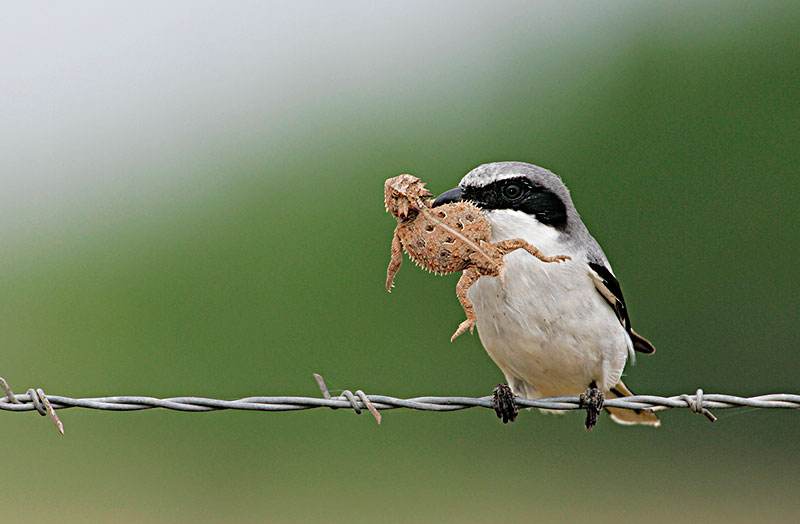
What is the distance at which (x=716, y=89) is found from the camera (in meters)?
13.9

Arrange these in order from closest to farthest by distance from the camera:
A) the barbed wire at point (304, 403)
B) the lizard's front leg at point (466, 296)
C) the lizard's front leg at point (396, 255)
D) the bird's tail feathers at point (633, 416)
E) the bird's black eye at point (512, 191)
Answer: the barbed wire at point (304, 403) < the lizard's front leg at point (466, 296) < the lizard's front leg at point (396, 255) < the bird's black eye at point (512, 191) < the bird's tail feathers at point (633, 416)

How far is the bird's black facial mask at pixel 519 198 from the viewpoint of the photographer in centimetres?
553

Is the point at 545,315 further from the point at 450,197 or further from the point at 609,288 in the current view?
the point at 450,197

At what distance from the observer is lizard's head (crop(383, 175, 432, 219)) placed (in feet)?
15.3

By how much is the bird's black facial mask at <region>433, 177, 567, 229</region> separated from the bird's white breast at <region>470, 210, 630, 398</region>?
40 millimetres

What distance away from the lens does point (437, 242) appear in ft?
15.4

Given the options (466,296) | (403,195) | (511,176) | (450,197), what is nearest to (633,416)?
(511,176)

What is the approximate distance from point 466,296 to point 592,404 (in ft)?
3.18

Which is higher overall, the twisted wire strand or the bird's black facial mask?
the bird's black facial mask

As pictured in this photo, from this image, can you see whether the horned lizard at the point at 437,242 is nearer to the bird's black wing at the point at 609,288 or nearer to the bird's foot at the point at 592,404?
the bird's foot at the point at 592,404

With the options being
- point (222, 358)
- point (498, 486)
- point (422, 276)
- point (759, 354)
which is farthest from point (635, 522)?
point (222, 358)

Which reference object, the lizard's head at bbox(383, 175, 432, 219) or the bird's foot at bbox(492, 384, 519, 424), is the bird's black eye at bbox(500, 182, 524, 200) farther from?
the lizard's head at bbox(383, 175, 432, 219)

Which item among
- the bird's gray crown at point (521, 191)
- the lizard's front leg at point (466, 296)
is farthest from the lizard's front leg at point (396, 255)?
the bird's gray crown at point (521, 191)

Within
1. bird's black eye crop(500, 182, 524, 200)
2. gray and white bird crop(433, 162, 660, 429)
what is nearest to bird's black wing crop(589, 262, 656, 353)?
gray and white bird crop(433, 162, 660, 429)
